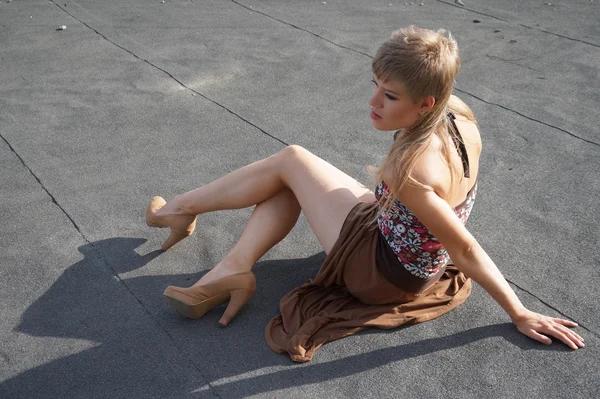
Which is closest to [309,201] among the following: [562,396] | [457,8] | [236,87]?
[562,396]

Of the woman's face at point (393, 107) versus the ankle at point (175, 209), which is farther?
the ankle at point (175, 209)

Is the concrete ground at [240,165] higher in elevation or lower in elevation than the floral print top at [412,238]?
lower

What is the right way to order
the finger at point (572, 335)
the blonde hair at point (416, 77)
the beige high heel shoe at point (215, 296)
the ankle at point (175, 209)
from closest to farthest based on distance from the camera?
the blonde hair at point (416, 77) < the finger at point (572, 335) < the beige high heel shoe at point (215, 296) < the ankle at point (175, 209)

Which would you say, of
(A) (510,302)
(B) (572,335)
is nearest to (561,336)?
(B) (572,335)

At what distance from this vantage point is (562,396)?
2.01 meters

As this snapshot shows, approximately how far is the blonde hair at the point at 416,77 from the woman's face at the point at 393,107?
2cm

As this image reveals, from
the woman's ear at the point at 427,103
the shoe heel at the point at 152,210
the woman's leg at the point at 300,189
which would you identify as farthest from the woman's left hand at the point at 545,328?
the shoe heel at the point at 152,210

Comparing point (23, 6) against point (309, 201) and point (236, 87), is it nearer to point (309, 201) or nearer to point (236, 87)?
point (236, 87)

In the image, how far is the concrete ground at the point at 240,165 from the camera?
2133mm

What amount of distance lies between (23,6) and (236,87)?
233cm

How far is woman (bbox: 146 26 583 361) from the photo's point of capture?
1946 mm

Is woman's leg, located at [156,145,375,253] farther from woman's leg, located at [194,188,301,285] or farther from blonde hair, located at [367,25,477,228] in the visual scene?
blonde hair, located at [367,25,477,228]

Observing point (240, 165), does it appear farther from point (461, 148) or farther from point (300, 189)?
point (461, 148)

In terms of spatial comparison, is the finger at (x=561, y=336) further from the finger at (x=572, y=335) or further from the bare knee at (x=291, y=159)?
the bare knee at (x=291, y=159)
